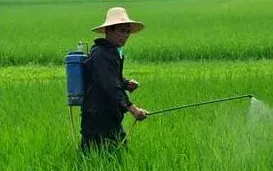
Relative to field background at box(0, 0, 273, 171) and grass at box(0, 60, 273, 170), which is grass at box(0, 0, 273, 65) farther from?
grass at box(0, 60, 273, 170)

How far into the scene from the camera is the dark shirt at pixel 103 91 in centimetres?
488

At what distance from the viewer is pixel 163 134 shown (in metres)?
5.67

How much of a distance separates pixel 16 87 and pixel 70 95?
5.31m

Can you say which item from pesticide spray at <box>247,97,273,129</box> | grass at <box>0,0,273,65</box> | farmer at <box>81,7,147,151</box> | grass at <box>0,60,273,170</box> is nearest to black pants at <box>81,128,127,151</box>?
farmer at <box>81,7,147,151</box>

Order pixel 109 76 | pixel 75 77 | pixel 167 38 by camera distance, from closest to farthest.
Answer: pixel 109 76 → pixel 75 77 → pixel 167 38

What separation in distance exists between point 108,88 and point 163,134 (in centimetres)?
97

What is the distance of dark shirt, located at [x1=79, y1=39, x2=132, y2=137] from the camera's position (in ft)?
16.0

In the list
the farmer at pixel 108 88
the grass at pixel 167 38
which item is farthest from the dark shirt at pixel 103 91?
the grass at pixel 167 38

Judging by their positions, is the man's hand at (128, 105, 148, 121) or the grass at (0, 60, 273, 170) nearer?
the grass at (0, 60, 273, 170)

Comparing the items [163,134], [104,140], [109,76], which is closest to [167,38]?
[163,134]

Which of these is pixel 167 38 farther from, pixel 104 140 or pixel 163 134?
pixel 104 140

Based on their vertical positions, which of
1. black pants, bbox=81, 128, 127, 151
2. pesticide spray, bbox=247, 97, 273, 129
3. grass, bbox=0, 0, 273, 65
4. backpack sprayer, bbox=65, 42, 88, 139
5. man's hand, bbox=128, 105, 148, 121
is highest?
backpack sprayer, bbox=65, 42, 88, 139

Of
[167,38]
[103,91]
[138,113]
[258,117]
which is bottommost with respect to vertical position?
[167,38]

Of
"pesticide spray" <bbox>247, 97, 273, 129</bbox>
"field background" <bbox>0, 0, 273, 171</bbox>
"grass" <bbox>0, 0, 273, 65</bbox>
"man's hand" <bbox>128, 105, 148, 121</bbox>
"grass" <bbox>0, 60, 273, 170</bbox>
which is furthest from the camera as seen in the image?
"grass" <bbox>0, 0, 273, 65</bbox>
